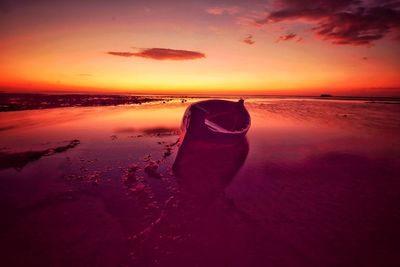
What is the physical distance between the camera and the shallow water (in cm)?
429

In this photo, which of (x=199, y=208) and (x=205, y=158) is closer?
(x=199, y=208)

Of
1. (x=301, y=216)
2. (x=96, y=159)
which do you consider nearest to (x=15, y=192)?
(x=96, y=159)

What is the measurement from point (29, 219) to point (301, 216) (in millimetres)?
6334

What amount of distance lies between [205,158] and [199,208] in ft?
13.6

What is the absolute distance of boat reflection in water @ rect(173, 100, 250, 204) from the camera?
6974 millimetres

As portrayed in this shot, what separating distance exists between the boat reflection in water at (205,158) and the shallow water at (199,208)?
67 millimetres

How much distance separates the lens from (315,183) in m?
7.32

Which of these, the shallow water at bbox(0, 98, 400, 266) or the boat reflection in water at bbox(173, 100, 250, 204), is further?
the boat reflection in water at bbox(173, 100, 250, 204)

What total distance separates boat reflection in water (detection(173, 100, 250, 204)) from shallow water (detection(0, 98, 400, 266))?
7 centimetres

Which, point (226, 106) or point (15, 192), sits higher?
point (226, 106)

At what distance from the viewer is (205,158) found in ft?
32.3

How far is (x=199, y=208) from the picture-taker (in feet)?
19.0

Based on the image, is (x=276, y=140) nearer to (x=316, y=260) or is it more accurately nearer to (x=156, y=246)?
(x=316, y=260)

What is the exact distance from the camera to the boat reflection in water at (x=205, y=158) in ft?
22.9
